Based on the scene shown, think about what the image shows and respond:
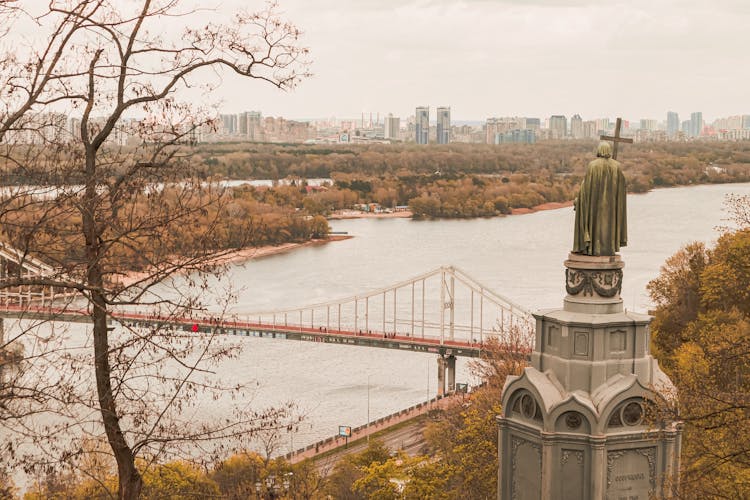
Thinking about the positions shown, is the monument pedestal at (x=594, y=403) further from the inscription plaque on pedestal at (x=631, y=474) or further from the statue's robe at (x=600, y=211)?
the statue's robe at (x=600, y=211)

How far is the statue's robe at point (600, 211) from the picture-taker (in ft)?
25.8

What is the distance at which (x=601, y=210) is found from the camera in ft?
25.9

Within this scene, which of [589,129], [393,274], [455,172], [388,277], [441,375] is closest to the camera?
[441,375]

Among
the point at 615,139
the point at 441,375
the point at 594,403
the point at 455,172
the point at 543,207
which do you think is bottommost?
the point at 441,375

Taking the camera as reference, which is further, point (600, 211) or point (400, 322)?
point (400, 322)

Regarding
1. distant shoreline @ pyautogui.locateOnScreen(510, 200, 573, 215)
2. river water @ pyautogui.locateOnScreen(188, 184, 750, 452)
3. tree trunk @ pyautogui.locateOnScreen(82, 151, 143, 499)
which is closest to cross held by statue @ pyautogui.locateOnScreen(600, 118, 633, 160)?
tree trunk @ pyautogui.locateOnScreen(82, 151, 143, 499)

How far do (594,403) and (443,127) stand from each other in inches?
7370

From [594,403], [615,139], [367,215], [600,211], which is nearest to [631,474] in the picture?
[594,403]

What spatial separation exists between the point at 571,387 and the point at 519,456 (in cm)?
66

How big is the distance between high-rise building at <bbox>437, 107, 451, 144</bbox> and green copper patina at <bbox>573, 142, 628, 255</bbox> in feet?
597

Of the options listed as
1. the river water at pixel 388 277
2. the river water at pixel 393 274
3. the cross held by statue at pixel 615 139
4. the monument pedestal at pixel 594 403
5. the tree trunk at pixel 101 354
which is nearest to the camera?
the tree trunk at pixel 101 354

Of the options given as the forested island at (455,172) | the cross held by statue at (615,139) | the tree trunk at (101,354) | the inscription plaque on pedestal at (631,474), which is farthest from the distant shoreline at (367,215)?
the tree trunk at (101,354)

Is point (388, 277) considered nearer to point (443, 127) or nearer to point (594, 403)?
point (594, 403)

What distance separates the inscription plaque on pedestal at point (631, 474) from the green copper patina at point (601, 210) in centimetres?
138
